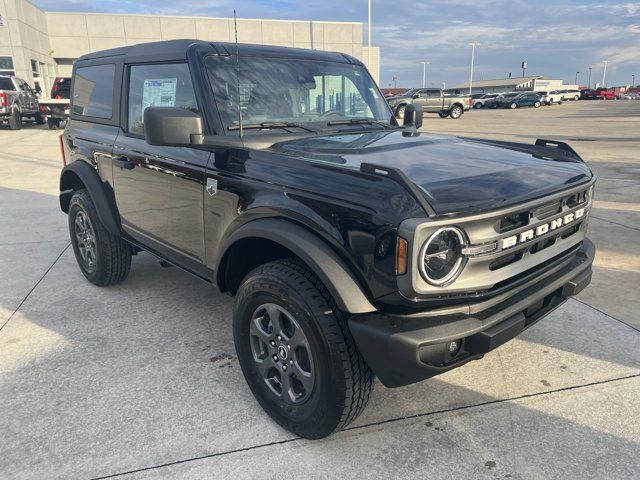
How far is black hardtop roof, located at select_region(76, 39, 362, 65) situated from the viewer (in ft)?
10.6

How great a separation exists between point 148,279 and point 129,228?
0.97 m

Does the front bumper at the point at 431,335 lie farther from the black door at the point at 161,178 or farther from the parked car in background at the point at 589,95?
the parked car in background at the point at 589,95

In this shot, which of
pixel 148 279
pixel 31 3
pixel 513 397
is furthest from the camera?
pixel 31 3

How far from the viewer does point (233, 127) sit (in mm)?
2973

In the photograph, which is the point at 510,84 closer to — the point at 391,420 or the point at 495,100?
the point at 495,100

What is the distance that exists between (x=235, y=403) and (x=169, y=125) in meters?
1.55

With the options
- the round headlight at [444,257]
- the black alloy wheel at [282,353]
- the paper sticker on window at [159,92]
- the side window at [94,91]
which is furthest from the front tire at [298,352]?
the side window at [94,91]

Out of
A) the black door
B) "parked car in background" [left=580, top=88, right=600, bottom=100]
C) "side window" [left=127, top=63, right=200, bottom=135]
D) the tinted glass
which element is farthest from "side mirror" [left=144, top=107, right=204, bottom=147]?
"parked car in background" [left=580, top=88, right=600, bottom=100]

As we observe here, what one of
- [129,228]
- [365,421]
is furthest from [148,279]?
[365,421]

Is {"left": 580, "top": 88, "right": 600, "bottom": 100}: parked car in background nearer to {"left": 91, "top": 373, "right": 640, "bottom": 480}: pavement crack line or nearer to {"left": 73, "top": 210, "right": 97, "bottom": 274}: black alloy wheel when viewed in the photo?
Answer: {"left": 91, "top": 373, "right": 640, "bottom": 480}: pavement crack line

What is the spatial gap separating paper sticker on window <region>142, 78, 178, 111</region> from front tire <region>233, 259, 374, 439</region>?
1534mm

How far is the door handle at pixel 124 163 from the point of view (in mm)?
3650

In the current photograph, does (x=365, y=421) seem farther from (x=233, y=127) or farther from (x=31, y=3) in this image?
(x=31, y=3)

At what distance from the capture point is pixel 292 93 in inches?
131
